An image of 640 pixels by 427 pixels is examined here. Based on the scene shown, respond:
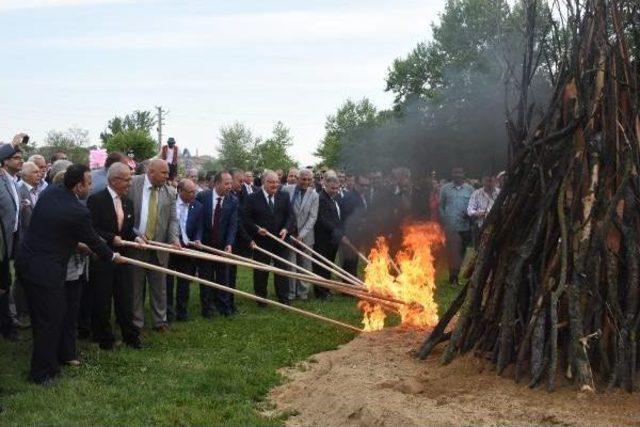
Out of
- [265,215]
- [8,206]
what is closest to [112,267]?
[8,206]

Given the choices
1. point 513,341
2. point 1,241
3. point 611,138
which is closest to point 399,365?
point 513,341

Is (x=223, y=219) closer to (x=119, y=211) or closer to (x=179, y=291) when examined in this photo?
(x=179, y=291)

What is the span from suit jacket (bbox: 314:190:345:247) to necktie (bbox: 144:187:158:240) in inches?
173

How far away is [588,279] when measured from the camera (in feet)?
22.6

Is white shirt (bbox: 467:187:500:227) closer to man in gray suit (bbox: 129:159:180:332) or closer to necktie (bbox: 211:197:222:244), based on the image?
necktie (bbox: 211:197:222:244)

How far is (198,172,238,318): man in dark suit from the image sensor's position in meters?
11.8

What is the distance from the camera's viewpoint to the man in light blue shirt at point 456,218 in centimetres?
1515

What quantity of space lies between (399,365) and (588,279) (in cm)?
217

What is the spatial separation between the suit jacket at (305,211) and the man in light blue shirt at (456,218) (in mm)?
3134

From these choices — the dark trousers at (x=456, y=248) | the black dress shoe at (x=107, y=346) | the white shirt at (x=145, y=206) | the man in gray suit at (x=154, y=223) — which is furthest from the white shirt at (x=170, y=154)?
the black dress shoe at (x=107, y=346)

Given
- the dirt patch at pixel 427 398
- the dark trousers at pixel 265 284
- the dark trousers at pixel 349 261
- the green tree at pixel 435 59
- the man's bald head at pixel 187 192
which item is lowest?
the dirt patch at pixel 427 398

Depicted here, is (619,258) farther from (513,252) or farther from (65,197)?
(65,197)

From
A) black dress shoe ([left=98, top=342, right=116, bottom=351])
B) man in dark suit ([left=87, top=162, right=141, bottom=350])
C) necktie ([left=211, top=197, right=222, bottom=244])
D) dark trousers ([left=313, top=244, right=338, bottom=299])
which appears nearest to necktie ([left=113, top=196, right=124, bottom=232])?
man in dark suit ([left=87, top=162, right=141, bottom=350])

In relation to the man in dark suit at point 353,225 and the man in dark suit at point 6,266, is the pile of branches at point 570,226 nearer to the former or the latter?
the man in dark suit at point 6,266
